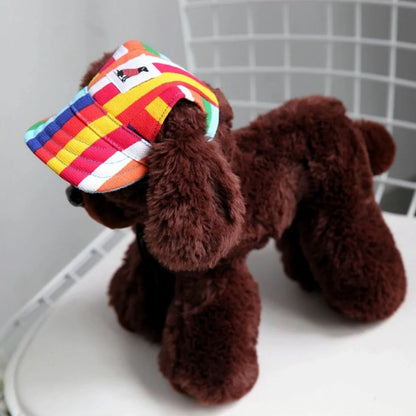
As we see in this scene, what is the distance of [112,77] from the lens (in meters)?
0.49

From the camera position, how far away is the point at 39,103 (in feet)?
2.68

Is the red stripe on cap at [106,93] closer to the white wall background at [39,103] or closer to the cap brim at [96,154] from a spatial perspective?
the cap brim at [96,154]

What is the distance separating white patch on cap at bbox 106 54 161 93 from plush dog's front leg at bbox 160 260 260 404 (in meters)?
0.20

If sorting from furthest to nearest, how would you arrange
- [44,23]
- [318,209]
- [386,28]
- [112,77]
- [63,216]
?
1. [386,28]
2. [63,216]
3. [44,23]
4. [318,209]
5. [112,77]

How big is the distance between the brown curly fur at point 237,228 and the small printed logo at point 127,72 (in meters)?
0.05

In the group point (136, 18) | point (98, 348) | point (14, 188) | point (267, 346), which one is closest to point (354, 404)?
point (267, 346)

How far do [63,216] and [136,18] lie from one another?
0.33 meters

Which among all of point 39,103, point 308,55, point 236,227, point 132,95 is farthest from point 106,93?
point 308,55

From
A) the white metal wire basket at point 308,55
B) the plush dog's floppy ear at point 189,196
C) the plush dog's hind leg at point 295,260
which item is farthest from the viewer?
the white metal wire basket at point 308,55

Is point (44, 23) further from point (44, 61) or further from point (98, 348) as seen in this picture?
point (98, 348)

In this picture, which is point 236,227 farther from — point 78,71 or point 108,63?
point 78,71

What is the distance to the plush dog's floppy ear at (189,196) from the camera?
459mm

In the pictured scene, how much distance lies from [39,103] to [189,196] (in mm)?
432

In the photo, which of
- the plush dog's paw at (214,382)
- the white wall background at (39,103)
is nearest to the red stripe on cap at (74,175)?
the plush dog's paw at (214,382)
